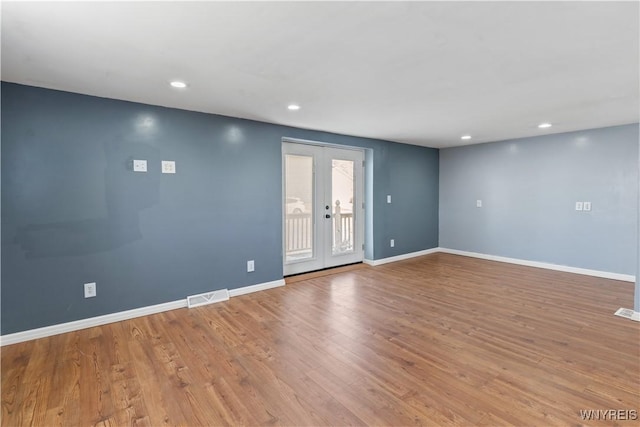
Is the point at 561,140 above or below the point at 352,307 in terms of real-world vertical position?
above

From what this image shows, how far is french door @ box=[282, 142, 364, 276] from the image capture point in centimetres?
474

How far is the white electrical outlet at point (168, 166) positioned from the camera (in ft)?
11.5

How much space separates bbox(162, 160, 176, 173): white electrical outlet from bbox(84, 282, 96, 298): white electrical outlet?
1.37 meters

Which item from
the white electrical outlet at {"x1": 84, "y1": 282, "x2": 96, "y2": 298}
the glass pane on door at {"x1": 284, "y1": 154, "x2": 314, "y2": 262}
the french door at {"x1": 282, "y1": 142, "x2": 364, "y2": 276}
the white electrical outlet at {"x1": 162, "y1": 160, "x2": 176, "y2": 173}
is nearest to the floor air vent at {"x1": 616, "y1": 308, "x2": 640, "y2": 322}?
the french door at {"x1": 282, "y1": 142, "x2": 364, "y2": 276}

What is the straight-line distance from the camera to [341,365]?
2350 millimetres

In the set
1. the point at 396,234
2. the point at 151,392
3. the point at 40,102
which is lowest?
the point at 151,392

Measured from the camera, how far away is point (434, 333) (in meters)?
2.87

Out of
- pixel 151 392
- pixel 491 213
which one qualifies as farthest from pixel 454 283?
pixel 151 392

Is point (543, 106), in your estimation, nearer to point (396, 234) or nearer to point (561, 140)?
point (561, 140)

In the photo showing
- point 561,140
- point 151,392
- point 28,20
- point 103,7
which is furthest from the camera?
point 561,140

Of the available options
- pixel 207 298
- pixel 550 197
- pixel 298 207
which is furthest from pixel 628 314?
pixel 207 298

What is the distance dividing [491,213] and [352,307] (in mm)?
3981

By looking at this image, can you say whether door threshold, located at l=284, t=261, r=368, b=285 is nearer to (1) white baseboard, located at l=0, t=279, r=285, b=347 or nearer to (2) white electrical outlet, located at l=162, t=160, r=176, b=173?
(1) white baseboard, located at l=0, t=279, r=285, b=347

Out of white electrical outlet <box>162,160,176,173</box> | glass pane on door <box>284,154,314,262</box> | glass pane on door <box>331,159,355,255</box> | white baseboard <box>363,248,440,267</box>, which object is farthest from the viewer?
white baseboard <box>363,248,440,267</box>
